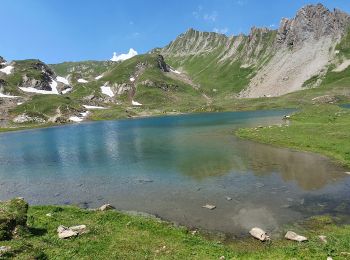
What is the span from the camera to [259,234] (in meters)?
28.8

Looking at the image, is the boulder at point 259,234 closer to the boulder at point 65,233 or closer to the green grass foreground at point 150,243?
the green grass foreground at point 150,243

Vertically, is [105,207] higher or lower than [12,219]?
lower

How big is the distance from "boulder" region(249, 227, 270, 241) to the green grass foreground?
457 millimetres

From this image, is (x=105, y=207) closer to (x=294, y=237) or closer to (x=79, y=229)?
(x=79, y=229)

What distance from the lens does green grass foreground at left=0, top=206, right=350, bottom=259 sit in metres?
24.3

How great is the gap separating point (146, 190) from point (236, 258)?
23218mm

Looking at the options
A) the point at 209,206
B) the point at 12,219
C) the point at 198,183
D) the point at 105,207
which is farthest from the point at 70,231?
the point at 198,183

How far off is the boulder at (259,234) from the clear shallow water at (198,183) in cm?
127

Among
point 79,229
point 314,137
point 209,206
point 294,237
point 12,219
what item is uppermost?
point 12,219

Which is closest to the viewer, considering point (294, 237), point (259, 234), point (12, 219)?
point (12, 219)

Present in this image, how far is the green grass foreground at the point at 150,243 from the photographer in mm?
24281

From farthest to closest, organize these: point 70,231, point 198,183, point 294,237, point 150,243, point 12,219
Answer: point 198,183 < point 70,231 < point 294,237 < point 150,243 < point 12,219

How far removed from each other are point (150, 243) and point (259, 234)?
30.4 ft

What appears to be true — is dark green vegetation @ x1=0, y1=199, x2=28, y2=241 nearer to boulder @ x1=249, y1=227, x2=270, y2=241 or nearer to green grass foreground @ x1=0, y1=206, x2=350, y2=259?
green grass foreground @ x1=0, y1=206, x2=350, y2=259
